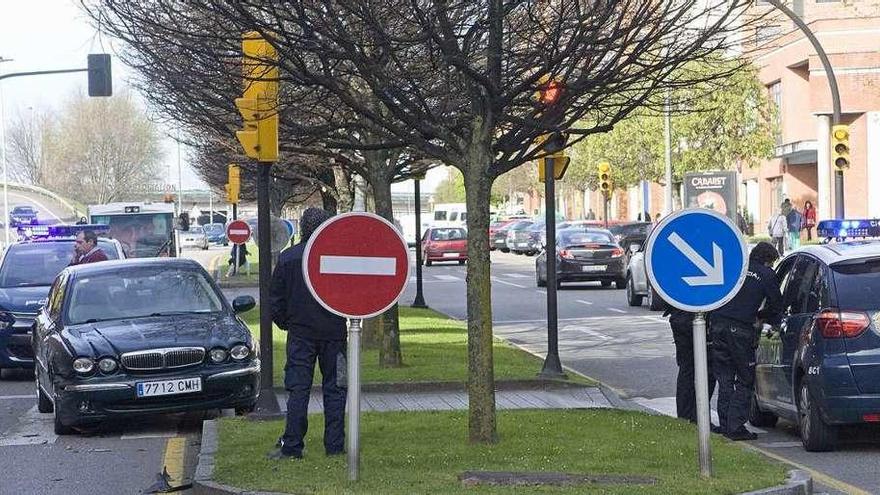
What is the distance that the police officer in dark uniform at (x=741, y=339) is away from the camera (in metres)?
11.6

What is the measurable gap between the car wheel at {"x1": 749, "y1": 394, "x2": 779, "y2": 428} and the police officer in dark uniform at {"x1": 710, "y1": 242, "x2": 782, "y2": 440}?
3.68 feet

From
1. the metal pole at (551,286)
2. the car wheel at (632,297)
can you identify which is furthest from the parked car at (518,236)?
the metal pole at (551,286)

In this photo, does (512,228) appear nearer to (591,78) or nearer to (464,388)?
(464,388)

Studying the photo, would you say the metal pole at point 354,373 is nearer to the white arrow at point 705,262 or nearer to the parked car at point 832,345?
the white arrow at point 705,262

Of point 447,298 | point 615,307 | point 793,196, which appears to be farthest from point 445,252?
point 615,307

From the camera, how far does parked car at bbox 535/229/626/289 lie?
36219 mm

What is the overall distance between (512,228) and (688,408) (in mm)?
60288

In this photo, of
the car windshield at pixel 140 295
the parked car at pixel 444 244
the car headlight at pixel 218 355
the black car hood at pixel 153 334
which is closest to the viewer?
the black car hood at pixel 153 334

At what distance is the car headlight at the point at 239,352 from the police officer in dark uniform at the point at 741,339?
13.8ft

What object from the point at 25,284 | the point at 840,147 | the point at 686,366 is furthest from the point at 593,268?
the point at 686,366

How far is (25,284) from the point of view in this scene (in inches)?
774

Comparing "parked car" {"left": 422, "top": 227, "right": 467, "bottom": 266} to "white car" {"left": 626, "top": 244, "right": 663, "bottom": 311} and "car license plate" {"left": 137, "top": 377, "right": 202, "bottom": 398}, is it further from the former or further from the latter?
"car license plate" {"left": 137, "top": 377, "right": 202, "bottom": 398}

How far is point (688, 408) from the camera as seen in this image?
40.3ft

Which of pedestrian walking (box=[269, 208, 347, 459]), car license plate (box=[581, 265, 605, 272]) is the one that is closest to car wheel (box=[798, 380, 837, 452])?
pedestrian walking (box=[269, 208, 347, 459])
